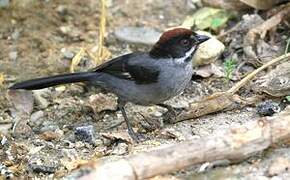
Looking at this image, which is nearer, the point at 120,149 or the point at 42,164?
the point at 42,164

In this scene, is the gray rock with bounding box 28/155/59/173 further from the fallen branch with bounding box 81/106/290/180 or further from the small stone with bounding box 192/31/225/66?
the small stone with bounding box 192/31/225/66

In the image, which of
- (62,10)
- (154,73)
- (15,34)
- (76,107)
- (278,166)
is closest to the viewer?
(278,166)

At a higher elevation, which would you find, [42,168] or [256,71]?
[256,71]

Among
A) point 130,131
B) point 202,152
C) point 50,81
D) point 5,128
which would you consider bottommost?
point 5,128

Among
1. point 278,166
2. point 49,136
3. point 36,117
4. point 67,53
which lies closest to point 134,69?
point 49,136

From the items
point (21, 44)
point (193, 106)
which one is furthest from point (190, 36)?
point (21, 44)

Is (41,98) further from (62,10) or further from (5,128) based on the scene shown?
(62,10)
